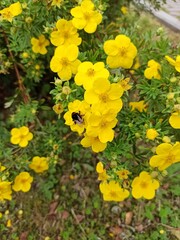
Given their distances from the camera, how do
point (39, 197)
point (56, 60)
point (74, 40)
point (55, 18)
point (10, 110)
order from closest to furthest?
point (56, 60), point (74, 40), point (55, 18), point (39, 197), point (10, 110)

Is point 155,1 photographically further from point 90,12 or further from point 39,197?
point 39,197


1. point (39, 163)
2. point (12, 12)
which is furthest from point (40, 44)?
point (39, 163)

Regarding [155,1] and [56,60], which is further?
[155,1]

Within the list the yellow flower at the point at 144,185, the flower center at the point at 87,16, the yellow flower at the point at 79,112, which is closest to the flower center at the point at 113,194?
the yellow flower at the point at 144,185

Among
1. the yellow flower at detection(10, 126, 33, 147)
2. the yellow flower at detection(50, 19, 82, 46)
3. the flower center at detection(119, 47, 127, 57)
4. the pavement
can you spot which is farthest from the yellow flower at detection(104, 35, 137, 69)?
the pavement

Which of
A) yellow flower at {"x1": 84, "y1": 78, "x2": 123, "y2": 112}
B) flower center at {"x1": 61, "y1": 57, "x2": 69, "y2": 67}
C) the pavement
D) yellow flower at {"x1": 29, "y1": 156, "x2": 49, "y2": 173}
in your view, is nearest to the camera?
yellow flower at {"x1": 84, "y1": 78, "x2": 123, "y2": 112}

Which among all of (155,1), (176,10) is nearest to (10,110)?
(155,1)

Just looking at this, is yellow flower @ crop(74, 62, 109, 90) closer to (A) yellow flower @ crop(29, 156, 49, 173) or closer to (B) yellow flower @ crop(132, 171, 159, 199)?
(B) yellow flower @ crop(132, 171, 159, 199)

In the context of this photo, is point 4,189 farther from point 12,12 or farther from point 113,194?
point 12,12

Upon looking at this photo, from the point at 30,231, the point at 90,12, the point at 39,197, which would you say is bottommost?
the point at 30,231
